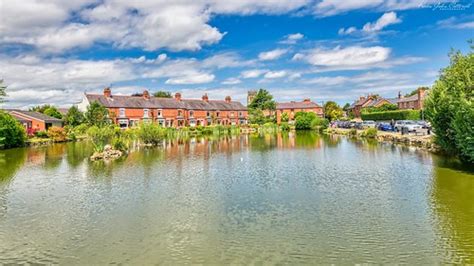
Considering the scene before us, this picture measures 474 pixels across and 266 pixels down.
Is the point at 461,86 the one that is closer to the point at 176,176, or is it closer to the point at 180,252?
the point at 176,176

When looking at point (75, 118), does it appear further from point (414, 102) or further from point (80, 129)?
point (414, 102)

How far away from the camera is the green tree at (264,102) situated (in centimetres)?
11494

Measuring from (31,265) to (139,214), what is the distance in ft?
17.3

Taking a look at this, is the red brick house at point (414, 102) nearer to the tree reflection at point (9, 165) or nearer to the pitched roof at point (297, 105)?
the pitched roof at point (297, 105)

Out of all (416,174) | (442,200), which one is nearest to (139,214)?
(442,200)

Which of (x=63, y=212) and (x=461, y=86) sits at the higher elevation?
(x=461, y=86)

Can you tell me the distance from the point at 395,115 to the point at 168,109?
4835 centimetres

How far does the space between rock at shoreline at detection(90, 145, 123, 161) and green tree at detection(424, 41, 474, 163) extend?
28.1 m

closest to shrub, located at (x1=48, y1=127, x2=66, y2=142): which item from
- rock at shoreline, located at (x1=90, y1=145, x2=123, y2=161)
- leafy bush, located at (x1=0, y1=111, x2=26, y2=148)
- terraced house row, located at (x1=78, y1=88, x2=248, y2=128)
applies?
leafy bush, located at (x1=0, y1=111, x2=26, y2=148)

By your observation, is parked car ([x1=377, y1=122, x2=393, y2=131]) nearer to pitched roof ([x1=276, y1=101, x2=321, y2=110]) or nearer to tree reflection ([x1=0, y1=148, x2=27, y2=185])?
tree reflection ([x1=0, y1=148, x2=27, y2=185])

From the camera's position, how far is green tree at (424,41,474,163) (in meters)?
23.8

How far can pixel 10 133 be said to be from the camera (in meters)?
46.8

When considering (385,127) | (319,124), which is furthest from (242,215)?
(319,124)

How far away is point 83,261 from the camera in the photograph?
10.9 meters
